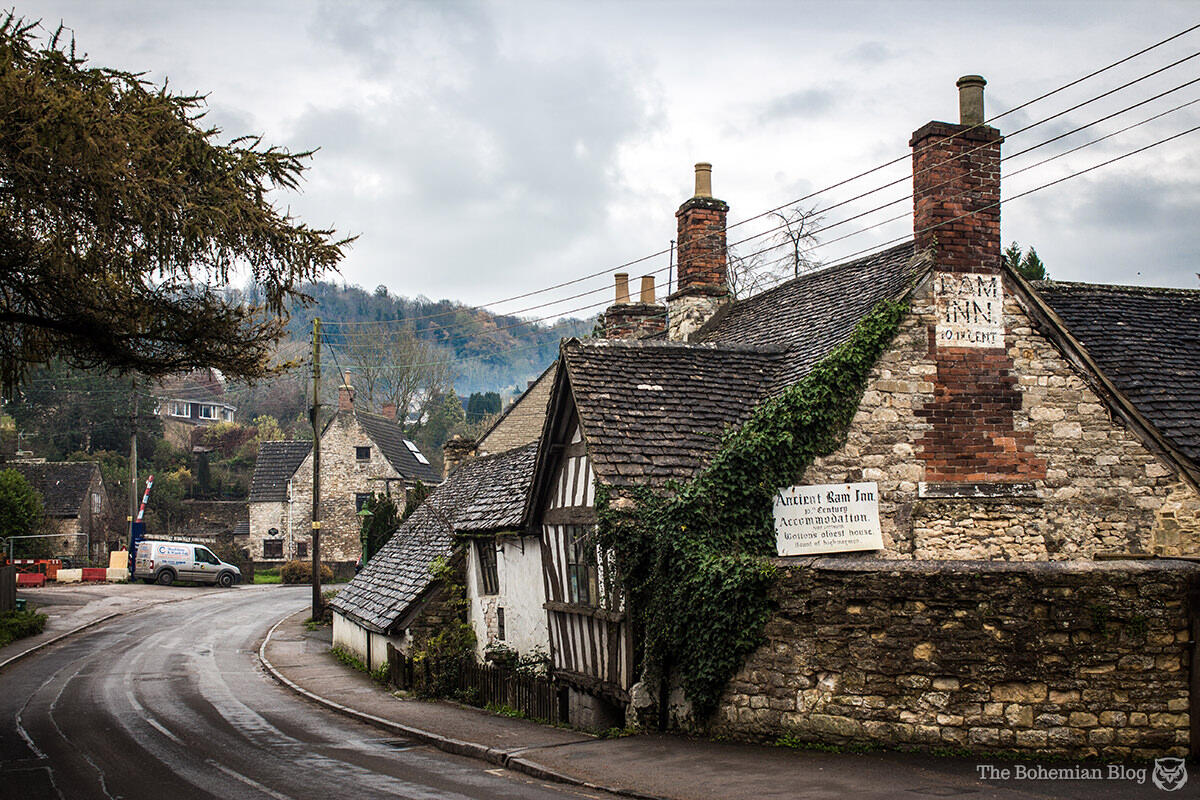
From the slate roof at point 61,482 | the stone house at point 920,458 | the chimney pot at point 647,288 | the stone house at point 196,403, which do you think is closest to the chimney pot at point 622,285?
the chimney pot at point 647,288

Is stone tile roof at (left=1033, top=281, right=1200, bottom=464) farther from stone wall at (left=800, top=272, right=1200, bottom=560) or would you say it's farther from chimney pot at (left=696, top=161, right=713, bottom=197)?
chimney pot at (left=696, top=161, right=713, bottom=197)

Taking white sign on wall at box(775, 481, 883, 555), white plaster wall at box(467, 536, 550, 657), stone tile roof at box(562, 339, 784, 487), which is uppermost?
stone tile roof at box(562, 339, 784, 487)

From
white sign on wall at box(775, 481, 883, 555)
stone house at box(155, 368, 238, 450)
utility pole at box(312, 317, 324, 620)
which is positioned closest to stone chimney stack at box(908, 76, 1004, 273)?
white sign on wall at box(775, 481, 883, 555)

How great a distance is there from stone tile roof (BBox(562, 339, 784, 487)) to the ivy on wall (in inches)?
12.8

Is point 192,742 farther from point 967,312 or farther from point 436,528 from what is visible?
point 967,312

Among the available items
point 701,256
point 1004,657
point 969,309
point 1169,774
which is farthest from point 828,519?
point 701,256

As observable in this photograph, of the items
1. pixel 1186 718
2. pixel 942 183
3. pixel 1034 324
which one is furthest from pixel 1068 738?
pixel 942 183

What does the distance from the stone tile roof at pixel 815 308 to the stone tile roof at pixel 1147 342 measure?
272 centimetres

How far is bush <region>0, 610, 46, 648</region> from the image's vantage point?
2570 centimetres

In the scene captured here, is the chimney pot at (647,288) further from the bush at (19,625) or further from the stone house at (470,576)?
the bush at (19,625)

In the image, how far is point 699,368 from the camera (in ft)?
47.1

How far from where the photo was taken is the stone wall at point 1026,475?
13.0m

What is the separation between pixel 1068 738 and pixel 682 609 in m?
3.96

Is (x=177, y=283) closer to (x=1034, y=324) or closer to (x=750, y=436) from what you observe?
(x=750, y=436)
